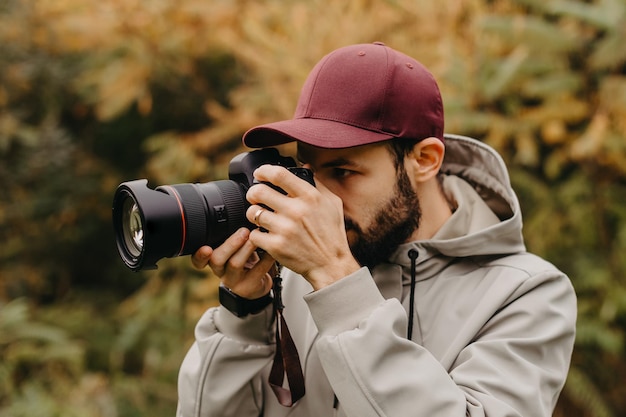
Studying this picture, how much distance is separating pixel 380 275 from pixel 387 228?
0.15 m

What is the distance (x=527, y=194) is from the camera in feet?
11.6

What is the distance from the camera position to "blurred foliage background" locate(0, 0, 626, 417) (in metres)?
3.39

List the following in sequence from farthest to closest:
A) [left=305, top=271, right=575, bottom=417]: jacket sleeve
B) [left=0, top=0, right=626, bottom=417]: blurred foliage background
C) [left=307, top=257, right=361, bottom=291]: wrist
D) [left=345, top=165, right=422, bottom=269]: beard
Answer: [left=0, top=0, right=626, bottom=417]: blurred foliage background
[left=345, top=165, right=422, bottom=269]: beard
[left=307, top=257, right=361, bottom=291]: wrist
[left=305, top=271, right=575, bottom=417]: jacket sleeve

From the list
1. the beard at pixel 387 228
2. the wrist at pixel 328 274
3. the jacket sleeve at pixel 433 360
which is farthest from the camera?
the beard at pixel 387 228

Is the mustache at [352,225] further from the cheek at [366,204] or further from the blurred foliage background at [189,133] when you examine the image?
the blurred foliage background at [189,133]

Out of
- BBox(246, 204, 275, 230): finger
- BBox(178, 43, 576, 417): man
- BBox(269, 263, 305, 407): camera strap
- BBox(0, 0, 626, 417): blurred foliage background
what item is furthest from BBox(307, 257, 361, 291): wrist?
BBox(0, 0, 626, 417): blurred foliage background

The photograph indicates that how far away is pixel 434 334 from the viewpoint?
1.52 metres

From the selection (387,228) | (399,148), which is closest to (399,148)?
(399,148)

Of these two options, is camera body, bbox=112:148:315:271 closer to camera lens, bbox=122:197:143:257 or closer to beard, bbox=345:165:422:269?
camera lens, bbox=122:197:143:257

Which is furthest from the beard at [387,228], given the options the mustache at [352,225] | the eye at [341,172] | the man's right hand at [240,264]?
the man's right hand at [240,264]

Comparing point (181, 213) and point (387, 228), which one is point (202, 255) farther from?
point (387, 228)

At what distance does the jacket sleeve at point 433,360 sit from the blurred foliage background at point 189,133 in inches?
76.9

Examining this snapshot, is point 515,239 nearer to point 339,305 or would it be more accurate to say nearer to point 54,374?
point 339,305

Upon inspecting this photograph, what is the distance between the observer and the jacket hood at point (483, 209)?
5.10 ft
